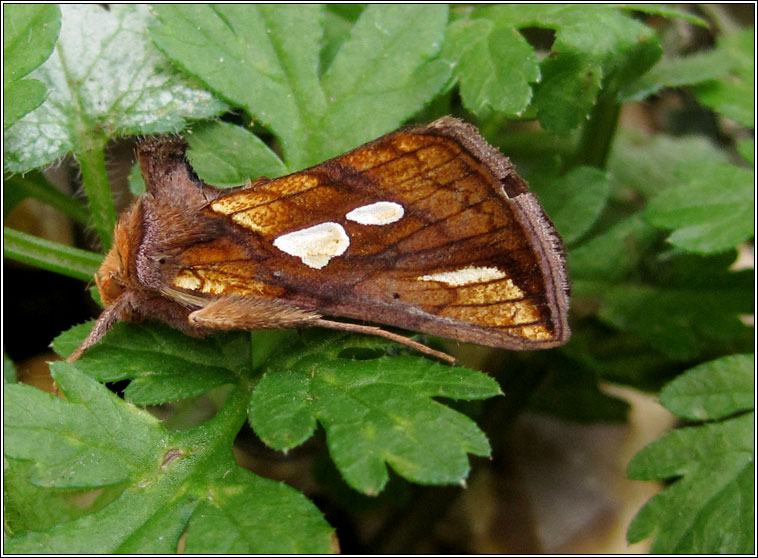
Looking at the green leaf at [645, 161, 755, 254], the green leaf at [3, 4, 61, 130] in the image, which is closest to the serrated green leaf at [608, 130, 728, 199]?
the green leaf at [645, 161, 755, 254]

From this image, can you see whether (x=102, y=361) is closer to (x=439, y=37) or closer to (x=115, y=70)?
(x=115, y=70)

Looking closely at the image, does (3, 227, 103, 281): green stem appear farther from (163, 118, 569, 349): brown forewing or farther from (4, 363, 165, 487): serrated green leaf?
(4, 363, 165, 487): serrated green leaf

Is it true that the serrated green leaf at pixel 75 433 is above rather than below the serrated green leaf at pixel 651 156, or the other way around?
above

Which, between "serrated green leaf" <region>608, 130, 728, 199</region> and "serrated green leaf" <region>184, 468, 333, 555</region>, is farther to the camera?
"serrated green leaf" <region>608, 130, 728, 199</region>

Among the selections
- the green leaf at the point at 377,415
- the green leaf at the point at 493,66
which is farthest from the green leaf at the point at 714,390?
the green leaf at the point at 493,66

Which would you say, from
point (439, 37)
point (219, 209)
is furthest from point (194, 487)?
point (439, 37)

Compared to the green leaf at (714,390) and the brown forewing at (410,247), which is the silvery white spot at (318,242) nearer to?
the brown forewing at (410,247)

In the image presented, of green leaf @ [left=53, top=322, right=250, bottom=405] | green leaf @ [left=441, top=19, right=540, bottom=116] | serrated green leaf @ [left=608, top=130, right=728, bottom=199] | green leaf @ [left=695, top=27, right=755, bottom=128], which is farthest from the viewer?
serrated green leaf @ [left=608, top=130, right=728, bottom=199]
